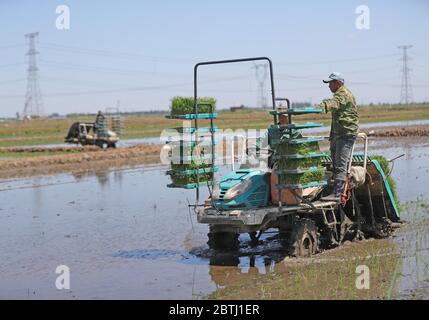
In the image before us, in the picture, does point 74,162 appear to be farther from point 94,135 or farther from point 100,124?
point 94,135

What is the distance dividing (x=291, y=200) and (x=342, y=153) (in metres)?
1.12

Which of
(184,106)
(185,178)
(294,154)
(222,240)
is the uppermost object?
(184,106)

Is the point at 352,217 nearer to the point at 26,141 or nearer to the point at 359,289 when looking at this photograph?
the point at 359,289

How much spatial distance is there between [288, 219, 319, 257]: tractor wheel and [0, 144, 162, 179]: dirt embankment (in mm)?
17665

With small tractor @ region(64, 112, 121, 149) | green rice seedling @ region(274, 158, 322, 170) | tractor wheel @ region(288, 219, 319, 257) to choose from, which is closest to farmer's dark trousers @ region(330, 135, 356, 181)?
green rice seedling @ region(274, 158, 322, 170)

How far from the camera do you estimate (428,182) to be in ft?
61.0

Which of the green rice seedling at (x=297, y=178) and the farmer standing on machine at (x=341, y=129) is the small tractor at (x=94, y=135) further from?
the green rice seedling at (x=297, y=178)

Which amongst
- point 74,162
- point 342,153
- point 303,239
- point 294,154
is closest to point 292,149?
point 294,154

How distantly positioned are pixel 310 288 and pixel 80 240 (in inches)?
226

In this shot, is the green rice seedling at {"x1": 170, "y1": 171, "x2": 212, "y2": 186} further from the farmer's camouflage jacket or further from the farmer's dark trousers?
the farmer's camouflage jacket

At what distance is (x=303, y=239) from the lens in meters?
10.5

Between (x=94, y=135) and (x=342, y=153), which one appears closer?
(x=342, y=153)
